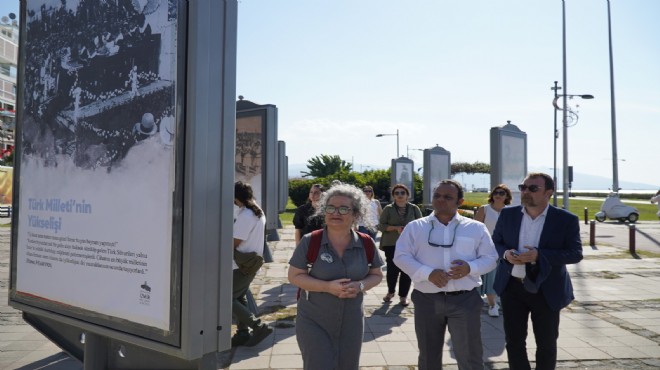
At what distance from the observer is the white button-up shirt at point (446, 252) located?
11.5ft

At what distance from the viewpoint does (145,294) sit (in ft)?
6.46

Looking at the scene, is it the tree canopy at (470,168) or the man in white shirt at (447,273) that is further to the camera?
the tree canopy at (470,168)

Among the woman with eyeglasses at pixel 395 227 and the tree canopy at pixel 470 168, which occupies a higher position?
the tree canopy at pixel 470 168

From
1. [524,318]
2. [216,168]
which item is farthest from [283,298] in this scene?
[216,168]

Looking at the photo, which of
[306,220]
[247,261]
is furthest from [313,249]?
[306,220]

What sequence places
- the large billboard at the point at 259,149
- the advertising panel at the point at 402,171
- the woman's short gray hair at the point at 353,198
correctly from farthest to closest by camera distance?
the advertising panel at the point at 402,171, the large billboard at the point at 259,149, the woman's short gray hair at the point at 353,198

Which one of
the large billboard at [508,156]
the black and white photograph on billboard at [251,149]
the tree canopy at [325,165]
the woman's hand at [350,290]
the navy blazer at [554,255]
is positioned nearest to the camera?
the woman's hand at [350,290]

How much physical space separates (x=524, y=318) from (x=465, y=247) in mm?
832

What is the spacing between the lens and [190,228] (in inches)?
71.6


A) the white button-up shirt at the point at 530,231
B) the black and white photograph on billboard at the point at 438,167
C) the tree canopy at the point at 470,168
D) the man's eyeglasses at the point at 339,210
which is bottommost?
the white button-up shirt at the point at 530,231

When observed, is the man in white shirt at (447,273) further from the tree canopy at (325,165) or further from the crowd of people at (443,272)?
the tree canopy at (325,165)

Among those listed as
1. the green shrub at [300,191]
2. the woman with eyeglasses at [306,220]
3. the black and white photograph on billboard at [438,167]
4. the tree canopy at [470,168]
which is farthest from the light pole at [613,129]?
the tree canopy at [470,168]

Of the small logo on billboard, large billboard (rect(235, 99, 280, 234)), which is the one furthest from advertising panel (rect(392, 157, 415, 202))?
the small logo on billboard

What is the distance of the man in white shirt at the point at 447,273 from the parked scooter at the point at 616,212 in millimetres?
24652
